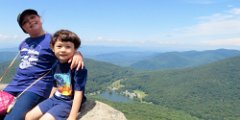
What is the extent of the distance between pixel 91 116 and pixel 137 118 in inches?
4833

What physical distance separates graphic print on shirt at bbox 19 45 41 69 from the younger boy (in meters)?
0.67

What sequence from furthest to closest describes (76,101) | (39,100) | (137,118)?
(137,118), (39,100), (76,101)

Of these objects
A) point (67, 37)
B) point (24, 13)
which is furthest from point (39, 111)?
point (24, 13)

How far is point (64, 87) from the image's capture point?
6.49m

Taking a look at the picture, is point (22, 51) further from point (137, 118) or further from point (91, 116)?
point (137, 118)

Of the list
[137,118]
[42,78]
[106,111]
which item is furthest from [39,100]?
[137,118]

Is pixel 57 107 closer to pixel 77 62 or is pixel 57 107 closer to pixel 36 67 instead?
pixel 77 62

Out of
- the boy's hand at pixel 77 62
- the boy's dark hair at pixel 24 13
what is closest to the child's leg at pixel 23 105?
the boy's hand at pixel 77 62

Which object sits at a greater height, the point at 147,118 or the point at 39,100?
the point at 39,100

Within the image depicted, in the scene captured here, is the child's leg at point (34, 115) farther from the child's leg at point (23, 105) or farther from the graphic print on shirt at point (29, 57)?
the graphic print on shirt at point (29, 57)

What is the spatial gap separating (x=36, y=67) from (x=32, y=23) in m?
0.93

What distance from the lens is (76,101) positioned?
6199 mm

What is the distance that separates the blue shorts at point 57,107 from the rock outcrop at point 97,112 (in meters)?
0.73

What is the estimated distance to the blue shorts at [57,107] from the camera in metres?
6.28
